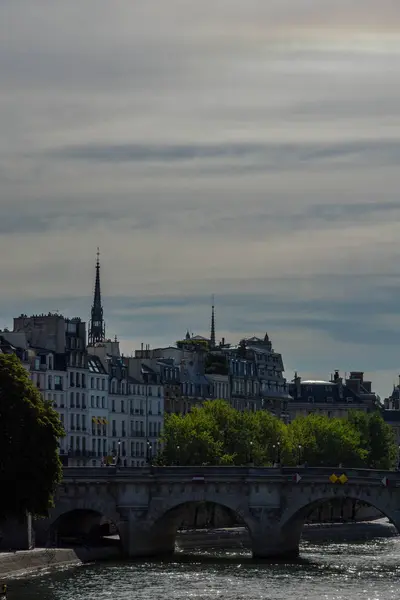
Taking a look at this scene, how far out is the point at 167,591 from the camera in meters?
134

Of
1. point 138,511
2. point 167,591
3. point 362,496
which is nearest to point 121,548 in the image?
point 138,511

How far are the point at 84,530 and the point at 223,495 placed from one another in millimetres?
16660

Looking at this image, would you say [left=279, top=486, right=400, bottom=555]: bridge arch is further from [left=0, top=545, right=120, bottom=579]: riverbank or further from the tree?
the tree

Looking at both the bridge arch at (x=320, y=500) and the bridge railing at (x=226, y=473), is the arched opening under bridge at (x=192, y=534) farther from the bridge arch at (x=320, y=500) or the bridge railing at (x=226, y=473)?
the bridge arch at (x=320, y=500)

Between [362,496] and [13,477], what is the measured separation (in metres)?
36.2

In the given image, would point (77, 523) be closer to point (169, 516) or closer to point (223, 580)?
point (169, 516)

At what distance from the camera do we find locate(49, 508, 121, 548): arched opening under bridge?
165500 millimetres

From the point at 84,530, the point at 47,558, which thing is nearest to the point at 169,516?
the point at 84,530

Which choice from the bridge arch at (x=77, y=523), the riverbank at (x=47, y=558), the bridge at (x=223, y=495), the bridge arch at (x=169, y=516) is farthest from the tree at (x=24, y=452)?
the bridge arch at (x=169, y=516)

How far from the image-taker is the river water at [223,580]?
132000 mm

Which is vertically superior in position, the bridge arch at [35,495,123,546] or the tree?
the tree

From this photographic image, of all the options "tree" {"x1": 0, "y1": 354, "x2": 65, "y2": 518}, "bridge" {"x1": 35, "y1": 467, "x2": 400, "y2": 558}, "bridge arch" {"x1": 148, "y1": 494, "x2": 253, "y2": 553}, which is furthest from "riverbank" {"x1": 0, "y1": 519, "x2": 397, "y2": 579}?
"tree" {"x1": 0, "y1": 354, "x2": 65, "y2": 518}

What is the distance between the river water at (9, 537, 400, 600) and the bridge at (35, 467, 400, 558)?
319 cm

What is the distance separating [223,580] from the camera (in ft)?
469
